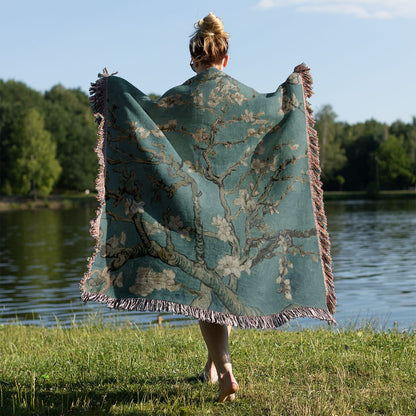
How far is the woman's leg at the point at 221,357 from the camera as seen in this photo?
3713 millimetres

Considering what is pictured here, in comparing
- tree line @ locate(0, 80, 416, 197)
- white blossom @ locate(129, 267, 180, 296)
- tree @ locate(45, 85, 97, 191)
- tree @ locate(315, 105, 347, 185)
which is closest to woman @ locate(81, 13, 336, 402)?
white blossom @ locate(129, 267, 180, 296)

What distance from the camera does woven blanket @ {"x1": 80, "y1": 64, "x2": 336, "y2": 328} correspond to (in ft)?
12.4

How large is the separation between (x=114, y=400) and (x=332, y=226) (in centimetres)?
3014

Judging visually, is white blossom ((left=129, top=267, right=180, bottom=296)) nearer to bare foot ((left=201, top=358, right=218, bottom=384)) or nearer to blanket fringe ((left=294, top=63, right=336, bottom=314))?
bare foot ((left=201, top=358, right=218, bottom=384))

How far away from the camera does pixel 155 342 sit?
5.54m

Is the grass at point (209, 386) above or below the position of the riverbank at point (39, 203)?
above

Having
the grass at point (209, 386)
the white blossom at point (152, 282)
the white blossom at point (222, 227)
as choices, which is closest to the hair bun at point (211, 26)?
the white blossom at point (222, 227)

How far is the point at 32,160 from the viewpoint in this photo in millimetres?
60406

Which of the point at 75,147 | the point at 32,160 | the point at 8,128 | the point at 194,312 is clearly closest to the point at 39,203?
the point at 32,160

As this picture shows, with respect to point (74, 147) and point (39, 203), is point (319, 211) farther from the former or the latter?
point (74, 147)

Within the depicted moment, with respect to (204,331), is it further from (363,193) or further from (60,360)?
(363,193)

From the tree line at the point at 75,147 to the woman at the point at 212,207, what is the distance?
191 ft

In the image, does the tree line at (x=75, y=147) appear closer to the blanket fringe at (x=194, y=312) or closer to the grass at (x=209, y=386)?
the grass at (x=209, y=386)

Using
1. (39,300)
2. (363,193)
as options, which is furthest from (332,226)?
(363,193)
